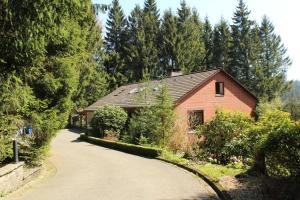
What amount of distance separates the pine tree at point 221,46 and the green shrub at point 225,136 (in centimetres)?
4587

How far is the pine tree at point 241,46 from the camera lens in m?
60.0

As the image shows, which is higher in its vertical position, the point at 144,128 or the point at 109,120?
the point at 109,120

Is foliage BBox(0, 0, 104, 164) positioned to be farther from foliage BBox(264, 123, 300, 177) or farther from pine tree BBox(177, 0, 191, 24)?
pine tree BBox(177, 0, 191, 24)

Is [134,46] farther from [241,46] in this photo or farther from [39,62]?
[39,62]

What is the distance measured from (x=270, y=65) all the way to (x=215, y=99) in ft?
111

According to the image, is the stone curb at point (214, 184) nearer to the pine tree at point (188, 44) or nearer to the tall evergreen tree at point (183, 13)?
the pine tree at point (188, 44)

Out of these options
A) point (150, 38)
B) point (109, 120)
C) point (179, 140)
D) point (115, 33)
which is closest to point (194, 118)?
point (179, 140)

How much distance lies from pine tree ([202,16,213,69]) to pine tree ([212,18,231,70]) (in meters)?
0.88

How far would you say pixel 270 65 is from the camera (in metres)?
61.7

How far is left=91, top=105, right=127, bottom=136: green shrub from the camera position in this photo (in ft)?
94.6

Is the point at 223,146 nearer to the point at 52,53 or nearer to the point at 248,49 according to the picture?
the point at 52,53

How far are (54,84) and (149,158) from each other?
22.5ft

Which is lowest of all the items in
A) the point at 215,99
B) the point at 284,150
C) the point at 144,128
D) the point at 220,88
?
the point at 144,128

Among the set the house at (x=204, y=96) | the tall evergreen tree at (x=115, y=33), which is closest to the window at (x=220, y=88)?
the house at (x=204, y=96)
